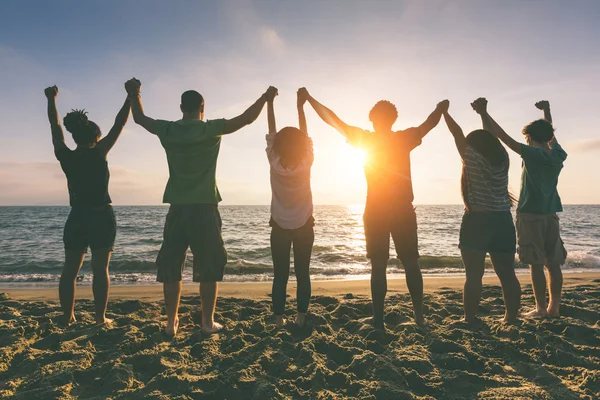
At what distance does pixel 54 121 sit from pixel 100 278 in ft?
5.74

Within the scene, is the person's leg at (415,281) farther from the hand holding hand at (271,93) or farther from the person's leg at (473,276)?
the hand holding hand at (271,93)

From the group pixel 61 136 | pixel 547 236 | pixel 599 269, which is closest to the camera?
pixel 61 136

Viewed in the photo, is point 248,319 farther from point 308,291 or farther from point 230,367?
point 230,367

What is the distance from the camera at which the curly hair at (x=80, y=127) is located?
3719 millimetres

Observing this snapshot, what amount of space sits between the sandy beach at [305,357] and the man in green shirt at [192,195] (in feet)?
2.15

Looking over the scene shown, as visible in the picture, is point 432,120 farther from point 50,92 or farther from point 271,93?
point 50,92

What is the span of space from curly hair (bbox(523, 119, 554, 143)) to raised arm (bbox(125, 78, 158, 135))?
4.14 m

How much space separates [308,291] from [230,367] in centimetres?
117

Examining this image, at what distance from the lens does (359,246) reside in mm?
15078

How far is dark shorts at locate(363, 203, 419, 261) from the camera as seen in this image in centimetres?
359

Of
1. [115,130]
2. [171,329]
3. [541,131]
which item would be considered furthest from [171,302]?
[541,131]

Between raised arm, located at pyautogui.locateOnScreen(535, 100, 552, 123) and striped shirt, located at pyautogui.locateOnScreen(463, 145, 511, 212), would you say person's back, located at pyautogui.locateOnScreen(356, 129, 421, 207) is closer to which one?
striped shirt, located at pyautogui.locateOnScreen(463, 145, 511, 212)

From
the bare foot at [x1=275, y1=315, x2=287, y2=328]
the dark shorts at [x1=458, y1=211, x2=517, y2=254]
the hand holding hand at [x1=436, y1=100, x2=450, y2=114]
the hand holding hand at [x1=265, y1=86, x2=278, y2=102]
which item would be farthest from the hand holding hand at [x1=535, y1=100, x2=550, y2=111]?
the bare foot at [x1=275, y1=315, x2=287, y2=328]

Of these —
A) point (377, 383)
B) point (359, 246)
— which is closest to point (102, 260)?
point (377, 383)
